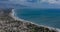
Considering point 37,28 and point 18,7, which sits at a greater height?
point 18,7

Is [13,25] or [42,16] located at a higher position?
[42,16]

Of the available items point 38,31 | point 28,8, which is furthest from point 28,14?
point 38,31

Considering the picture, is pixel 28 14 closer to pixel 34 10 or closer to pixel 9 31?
pixel 34 10

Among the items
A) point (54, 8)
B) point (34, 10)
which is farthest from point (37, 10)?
point (54, 8)

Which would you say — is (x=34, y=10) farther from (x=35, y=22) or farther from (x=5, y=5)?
(x=5, y=5)

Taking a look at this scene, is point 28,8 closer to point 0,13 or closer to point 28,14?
point 28,14

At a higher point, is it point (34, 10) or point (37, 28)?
point (34, 10)
